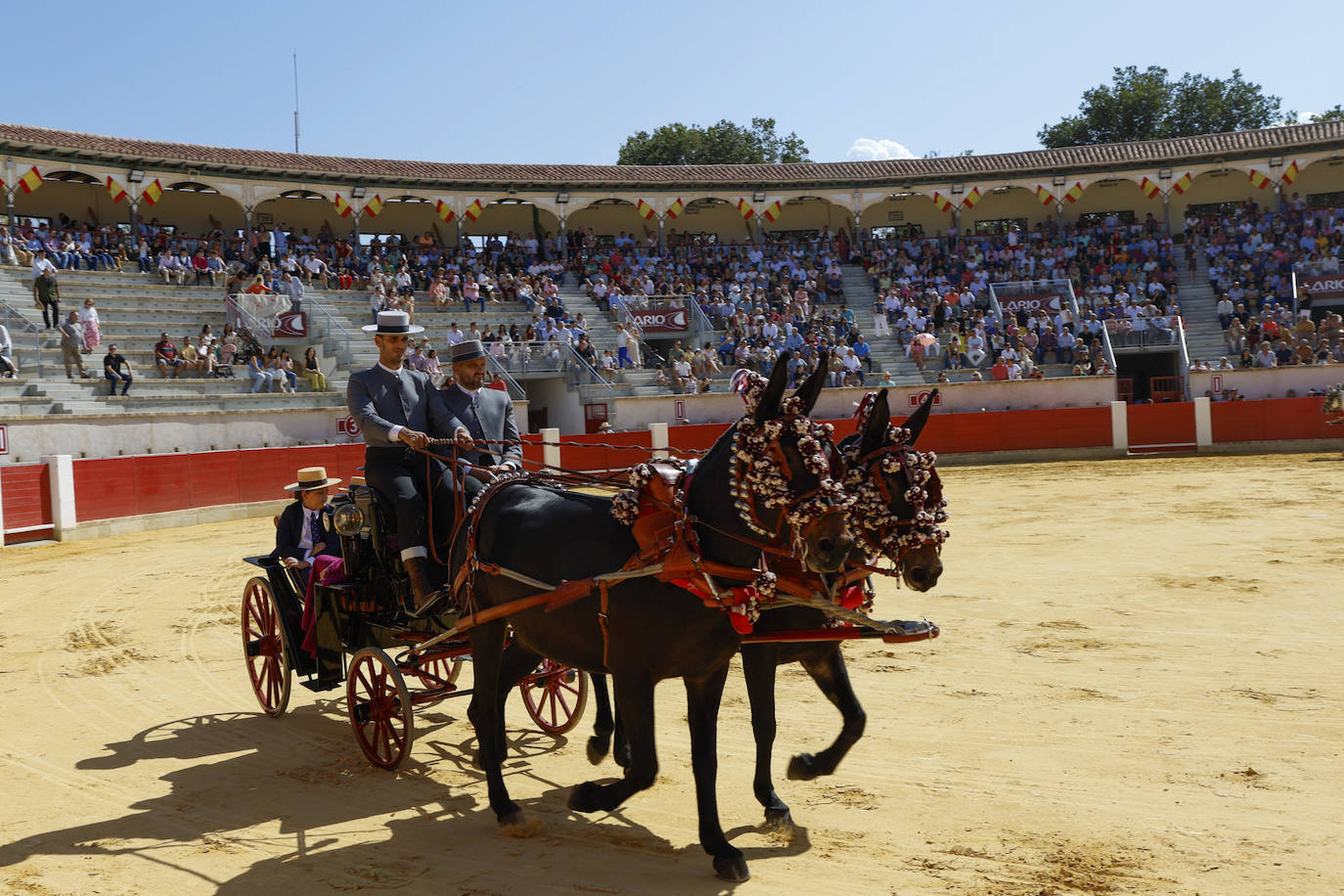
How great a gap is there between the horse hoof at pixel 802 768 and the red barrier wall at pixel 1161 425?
23.1 metres

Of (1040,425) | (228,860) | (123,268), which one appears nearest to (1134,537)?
(228,860)

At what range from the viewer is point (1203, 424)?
25.5m

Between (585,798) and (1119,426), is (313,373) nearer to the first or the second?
(1119,426)

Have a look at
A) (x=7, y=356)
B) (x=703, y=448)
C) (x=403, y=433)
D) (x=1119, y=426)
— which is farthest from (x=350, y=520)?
(x=1119, y=426)

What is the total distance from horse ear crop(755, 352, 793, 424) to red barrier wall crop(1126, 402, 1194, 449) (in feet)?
78.8

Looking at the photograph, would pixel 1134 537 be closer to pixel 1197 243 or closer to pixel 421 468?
pixel 421 468

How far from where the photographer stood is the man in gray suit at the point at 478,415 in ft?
20.3

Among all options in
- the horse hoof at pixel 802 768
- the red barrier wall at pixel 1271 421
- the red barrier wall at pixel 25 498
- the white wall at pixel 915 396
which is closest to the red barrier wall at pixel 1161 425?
the red barrier wall at pixel 1271 421

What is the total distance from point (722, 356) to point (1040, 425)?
821 cm

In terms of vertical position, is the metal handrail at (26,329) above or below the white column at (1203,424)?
above

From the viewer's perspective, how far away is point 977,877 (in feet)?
14.2

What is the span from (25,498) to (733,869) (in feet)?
54.1

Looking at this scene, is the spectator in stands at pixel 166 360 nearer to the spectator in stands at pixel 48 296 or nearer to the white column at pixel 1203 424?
the spectator in stands at pixel 48 296

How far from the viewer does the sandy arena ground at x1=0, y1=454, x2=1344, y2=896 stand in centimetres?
458
